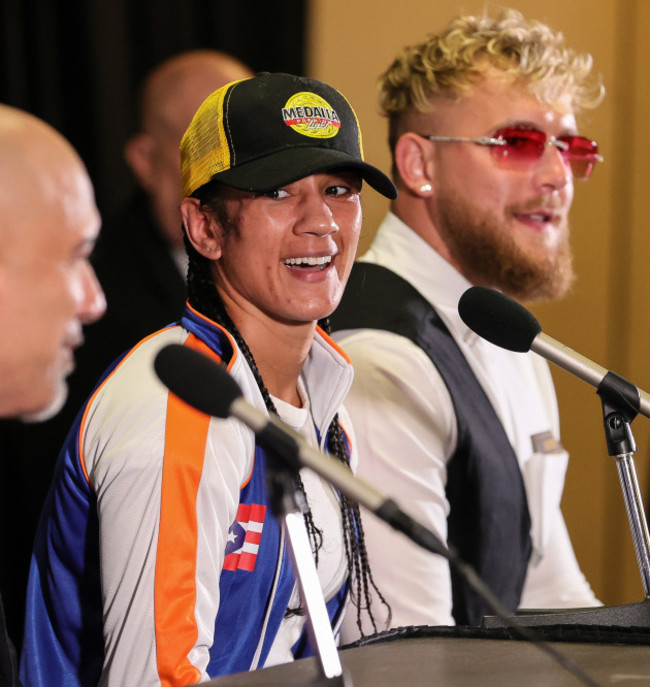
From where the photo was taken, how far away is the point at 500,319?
115cm

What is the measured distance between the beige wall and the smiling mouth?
1.92 metres

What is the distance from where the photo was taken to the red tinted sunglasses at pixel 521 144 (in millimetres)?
1966

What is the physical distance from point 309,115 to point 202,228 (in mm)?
189

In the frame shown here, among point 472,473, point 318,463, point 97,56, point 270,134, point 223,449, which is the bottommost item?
point 472,473

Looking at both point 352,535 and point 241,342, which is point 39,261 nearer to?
point 241,342

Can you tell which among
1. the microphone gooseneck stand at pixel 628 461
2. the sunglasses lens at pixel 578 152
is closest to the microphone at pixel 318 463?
the microphone gooseneck stand at pixel 628 461

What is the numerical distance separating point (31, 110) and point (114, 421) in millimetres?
1324

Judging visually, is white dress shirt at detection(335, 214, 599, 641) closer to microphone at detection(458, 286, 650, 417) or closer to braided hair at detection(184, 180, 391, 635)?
braided hair at detection(184, 180, 391, 635)

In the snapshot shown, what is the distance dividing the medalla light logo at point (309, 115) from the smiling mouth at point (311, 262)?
15 cm

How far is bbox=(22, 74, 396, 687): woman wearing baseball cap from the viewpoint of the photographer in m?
1.08

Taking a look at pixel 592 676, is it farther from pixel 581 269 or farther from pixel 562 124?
pixel 581 269

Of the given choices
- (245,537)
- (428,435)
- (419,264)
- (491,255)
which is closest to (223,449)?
(245,537)

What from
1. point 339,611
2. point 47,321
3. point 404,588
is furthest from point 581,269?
point 47,321

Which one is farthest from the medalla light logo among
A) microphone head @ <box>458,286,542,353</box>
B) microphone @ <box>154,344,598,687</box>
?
microphone @ <box>154,344,598,687</box>
